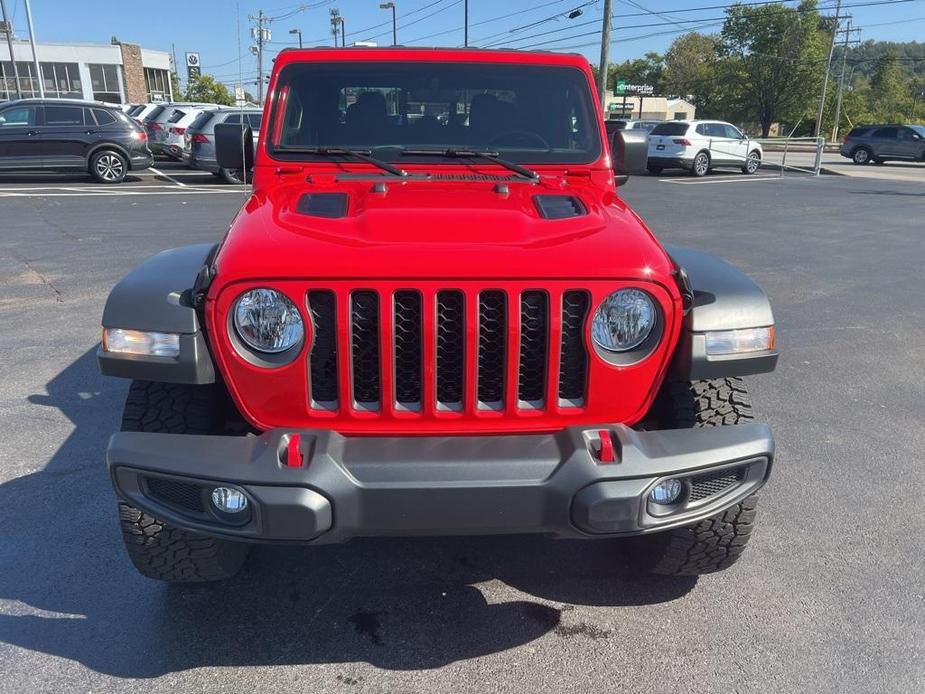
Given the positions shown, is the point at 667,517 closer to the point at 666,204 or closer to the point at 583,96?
the point at 583,96

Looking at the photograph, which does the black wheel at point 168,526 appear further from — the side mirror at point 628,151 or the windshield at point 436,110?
the side mirror at point 628,151

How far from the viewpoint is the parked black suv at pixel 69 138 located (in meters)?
14.8

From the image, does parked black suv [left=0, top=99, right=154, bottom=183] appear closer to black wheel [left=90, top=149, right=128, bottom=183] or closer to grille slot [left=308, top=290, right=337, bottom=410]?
black wheel [left=90, top=149, right=128, bottom=183]

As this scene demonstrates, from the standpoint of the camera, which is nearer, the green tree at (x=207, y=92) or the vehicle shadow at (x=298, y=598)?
the vehicle shadow at (x=298, y=598)

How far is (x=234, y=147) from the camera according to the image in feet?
12.8

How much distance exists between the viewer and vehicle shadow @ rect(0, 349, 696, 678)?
103 inches

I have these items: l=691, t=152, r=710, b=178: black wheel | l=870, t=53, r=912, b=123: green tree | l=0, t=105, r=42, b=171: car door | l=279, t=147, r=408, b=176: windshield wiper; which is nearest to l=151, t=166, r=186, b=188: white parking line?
l=0, t=105, r=42, b=171: car door

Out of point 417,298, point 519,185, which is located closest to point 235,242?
point 417,298

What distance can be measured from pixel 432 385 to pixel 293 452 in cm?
46

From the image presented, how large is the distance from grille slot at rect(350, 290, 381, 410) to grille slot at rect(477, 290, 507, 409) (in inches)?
12.6

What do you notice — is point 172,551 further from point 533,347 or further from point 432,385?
point 533,347

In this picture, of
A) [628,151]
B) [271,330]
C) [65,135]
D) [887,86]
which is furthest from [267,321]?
[887,86]

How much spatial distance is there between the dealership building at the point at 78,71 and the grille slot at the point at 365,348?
53.5 m

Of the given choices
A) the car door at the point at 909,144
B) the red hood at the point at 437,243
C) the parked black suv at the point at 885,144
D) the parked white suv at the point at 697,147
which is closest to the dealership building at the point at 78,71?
the parked white suv at the point at 697,147
